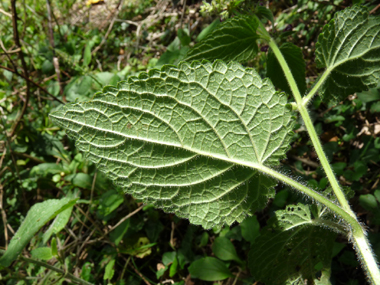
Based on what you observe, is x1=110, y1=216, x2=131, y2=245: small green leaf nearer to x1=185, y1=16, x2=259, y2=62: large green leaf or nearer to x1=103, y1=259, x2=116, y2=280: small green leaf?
x1=103, y1=259, x2=116, y2=280: small green leaf

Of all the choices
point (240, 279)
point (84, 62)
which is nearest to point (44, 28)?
point (84, 62)

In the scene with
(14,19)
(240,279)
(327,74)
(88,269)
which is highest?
(14,19)

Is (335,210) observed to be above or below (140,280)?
above

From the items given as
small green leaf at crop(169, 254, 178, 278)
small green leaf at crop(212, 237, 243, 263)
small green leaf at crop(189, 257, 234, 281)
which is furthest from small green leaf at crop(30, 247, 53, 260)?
small green leaf at crop(212, 237, 243, 263)

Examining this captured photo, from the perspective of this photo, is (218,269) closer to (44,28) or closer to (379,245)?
(379,245)

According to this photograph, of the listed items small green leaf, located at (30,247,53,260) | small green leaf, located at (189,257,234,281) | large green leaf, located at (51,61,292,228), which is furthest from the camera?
small green leaf, located at (189,257,234,281)

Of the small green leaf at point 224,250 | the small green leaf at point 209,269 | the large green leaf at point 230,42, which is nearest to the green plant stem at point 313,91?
the large green leaf at point 230,42

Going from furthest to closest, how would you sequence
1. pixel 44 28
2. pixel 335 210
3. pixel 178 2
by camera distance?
pixel 44 28 → pixel 178 2 → pixel 335 210
